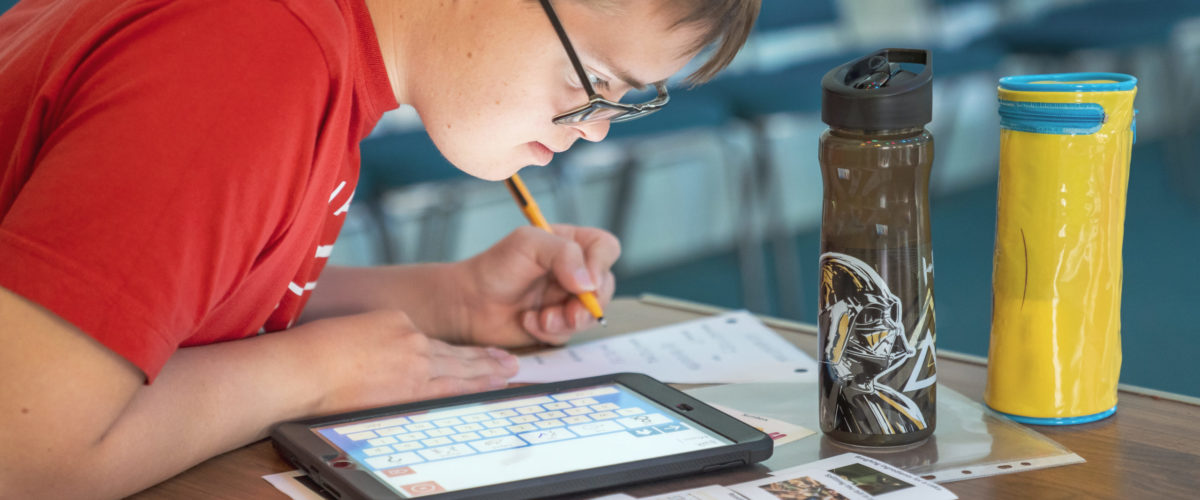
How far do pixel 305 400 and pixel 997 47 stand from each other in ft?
10.4

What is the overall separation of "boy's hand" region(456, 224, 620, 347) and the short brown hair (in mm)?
229

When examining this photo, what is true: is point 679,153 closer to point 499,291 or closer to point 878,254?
point 499,291

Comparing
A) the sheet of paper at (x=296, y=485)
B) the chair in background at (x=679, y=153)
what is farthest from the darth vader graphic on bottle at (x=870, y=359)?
the chair in background at (x=679, y=153)

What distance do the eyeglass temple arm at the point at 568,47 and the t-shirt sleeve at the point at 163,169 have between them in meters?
0.17

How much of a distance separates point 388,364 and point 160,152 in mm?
266

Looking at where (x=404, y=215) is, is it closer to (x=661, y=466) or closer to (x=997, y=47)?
(x=997, y=47)

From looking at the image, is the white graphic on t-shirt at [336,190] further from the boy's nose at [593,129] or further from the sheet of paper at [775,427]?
the sheet of paper at [775,427]

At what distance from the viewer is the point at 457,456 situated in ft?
2.37

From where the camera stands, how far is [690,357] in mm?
1007

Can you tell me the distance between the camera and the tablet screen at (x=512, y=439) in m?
0.70

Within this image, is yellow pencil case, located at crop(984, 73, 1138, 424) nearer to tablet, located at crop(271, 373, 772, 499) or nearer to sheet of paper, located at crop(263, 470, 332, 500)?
tablet, located at crop(271, 373, 772, 499)

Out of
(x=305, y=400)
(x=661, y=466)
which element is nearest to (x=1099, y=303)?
(x=661, y=466)

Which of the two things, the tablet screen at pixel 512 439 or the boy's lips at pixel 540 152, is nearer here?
the tablet screen at pixel 512 439

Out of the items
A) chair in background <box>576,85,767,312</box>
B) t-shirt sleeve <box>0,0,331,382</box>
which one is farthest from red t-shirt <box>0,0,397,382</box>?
chair in background <box>576,85,767,312</box>
